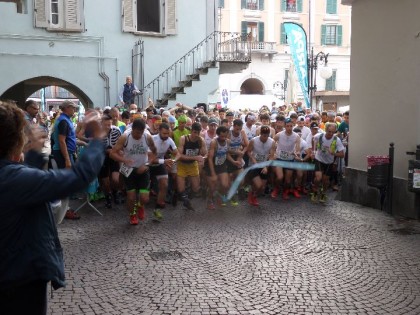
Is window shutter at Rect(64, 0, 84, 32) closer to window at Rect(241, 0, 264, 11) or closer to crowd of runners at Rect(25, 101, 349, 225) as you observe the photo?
crowd of runners at Rect(25, 101, 349, 225)

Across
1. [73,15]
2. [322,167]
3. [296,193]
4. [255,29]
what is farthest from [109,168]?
[255,29]

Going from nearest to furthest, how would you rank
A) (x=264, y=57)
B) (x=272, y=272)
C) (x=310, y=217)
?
(x=272, y=272)
(x=310, y=217)
(x=264, y=57)

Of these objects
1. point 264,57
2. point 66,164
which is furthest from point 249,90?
point 66,164

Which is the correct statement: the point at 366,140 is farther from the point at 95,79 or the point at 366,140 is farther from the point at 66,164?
the point at 95,79

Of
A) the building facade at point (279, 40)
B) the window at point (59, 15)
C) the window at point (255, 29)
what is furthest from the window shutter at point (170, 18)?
the window at point (255, 29)

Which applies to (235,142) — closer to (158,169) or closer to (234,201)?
(234,201)

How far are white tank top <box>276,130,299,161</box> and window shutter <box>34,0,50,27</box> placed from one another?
962cm

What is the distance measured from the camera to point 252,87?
4116cm

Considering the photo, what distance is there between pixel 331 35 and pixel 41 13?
31.3 metres

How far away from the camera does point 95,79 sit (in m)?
17.6

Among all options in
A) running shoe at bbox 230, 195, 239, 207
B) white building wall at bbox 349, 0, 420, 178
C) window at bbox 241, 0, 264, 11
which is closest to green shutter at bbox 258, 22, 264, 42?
window at bbox 241, 0, 264, 11

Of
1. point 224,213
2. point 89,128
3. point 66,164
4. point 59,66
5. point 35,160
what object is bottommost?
point 224,213

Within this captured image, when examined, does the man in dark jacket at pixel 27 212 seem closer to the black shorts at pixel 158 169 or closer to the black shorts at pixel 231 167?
the black shorts at pixel 158 169

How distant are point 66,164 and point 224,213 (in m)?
3.00
